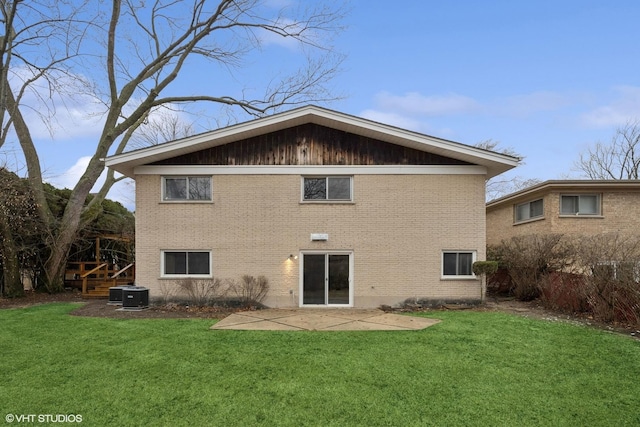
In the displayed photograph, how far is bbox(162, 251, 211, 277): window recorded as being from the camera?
1362cm

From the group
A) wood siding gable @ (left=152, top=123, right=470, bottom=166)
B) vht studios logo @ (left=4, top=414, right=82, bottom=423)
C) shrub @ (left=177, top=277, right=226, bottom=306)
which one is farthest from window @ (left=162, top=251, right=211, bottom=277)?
vht studios logo @ (left=4, top=414, right=82, bottom=423)

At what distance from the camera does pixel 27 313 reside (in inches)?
488

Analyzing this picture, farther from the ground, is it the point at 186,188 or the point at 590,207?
the point at 186,188

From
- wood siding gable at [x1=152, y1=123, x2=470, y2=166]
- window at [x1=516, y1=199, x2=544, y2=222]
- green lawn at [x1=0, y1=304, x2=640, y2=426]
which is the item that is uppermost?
wood siding gable at [x1=152, y1=123, x2=470, y2=166]

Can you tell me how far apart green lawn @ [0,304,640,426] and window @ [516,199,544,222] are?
945 cm

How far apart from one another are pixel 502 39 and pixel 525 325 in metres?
10.4

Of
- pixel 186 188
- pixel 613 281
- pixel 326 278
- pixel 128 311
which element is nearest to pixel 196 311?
pixel 128 311

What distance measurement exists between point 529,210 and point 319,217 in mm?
11152

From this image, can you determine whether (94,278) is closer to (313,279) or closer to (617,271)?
(313,279)

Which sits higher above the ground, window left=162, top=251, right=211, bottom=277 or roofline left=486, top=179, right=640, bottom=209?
roofline left=486, top=179, right=640, bottom=209

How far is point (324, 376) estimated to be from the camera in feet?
21.2

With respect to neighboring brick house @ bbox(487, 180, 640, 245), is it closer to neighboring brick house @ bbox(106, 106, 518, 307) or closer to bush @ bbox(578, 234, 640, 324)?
neighboring brick house @ bbox(106, 106, 518, 307)

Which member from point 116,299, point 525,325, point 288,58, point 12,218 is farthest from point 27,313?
point 288,58

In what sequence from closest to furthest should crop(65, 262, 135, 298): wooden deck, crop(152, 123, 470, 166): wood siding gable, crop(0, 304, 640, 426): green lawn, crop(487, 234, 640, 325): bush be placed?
crop(0, 304, 640, 426): green lawn < crop(487, 234, 640, 325): bush < crop(152, 123, 470, 166): wood siding gable < crop(65, 262, 135, 298): wooden deck
